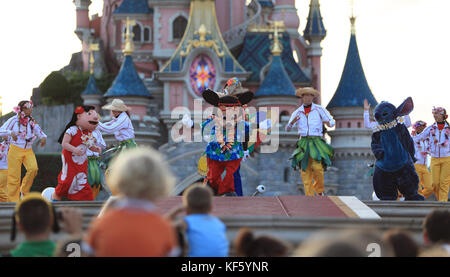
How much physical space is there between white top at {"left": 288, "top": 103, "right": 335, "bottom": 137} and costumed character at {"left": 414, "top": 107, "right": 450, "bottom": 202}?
1.94 meters

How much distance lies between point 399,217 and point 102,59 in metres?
33.8

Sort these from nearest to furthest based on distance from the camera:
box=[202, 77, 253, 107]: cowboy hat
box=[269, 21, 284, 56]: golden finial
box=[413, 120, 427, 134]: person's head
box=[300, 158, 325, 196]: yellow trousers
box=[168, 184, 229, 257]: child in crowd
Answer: box=[168, 184, 229, 257]: child in crowd, box=[202, 77, 253, 107]: cowboy hat, box=[300, 158, 325, 196]: yellow trousers, box=[413, 120, 427, 134]: person's head, box=[269, 21, 284, 56]: golden finial

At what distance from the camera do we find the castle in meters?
30.3

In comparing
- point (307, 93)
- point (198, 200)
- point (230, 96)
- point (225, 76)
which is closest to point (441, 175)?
point (307, 93)

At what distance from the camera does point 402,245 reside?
4508 millimetres

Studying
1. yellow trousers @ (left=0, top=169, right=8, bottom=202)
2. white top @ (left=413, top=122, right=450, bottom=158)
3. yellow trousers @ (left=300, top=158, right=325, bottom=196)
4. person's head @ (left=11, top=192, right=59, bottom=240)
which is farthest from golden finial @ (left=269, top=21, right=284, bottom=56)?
person's head @ (left=11, top=192, right=59, bottom=240)

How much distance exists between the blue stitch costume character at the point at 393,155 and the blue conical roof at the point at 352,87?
928 inches

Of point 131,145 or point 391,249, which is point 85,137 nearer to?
point 131,145

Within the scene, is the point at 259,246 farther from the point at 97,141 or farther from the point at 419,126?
the point at 419,126

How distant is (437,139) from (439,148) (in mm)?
220

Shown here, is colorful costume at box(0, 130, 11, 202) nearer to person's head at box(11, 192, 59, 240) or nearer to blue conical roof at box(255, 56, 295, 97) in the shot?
person's head at box(11, 192, 59, 240)

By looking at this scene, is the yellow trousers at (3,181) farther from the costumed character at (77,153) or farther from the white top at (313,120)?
the white top at (313,120)

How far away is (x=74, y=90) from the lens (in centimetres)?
4019

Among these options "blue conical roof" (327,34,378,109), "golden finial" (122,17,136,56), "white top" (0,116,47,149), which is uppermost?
"golden finial" (122,17,136,56)
